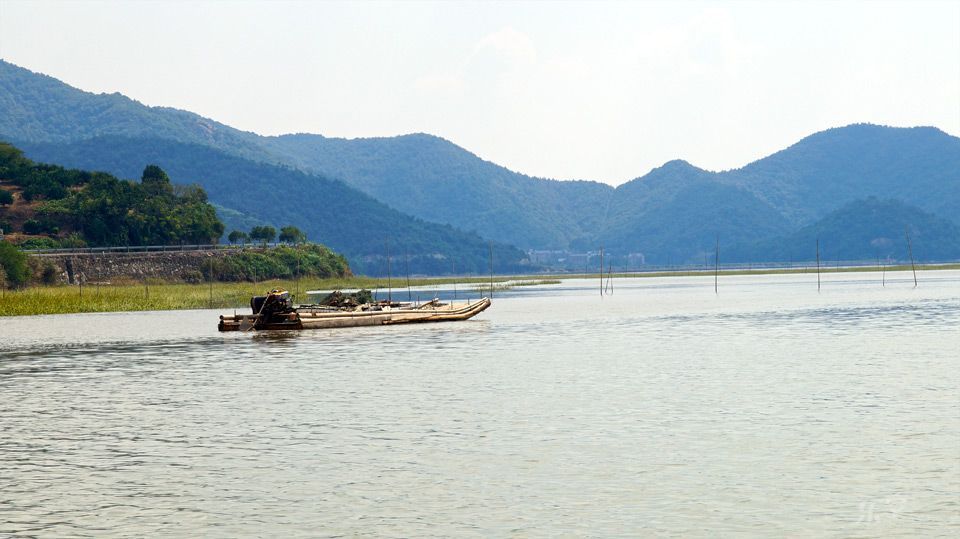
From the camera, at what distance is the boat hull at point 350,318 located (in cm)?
7700

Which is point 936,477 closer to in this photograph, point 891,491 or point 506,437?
point 891,491

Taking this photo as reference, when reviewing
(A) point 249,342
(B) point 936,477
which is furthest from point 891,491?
(A) point 249,342

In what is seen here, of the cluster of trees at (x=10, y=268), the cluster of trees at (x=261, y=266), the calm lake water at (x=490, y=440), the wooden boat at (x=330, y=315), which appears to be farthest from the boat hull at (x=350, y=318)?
the cluster of trees at (x=261, y=266)

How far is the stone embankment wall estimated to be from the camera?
155875 mm

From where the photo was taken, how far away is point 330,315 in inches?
3174

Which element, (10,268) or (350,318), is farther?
(10,268)

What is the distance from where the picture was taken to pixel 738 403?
36.2 m

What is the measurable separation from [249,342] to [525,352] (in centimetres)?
2047

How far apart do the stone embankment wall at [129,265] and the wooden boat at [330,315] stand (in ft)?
264

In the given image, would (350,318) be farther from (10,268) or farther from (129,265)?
(129,265)

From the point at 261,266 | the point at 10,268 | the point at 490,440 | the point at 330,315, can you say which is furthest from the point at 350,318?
the point at 261,266

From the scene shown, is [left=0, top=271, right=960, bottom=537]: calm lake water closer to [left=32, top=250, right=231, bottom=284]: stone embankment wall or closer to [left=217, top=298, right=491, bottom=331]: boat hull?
[left=217, top=298, right=491, bottom=331]: boat hull

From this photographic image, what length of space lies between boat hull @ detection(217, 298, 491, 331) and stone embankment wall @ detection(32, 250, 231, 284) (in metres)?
81.1

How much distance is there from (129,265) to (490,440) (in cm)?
14484
